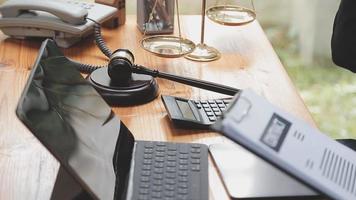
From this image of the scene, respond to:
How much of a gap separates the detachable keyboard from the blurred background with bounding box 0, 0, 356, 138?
870 millimetres

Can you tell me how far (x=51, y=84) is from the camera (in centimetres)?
→ 93

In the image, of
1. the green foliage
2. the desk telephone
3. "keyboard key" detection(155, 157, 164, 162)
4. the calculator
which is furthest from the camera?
the green foliage

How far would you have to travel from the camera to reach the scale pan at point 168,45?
1.36 metres

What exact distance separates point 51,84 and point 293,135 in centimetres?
40

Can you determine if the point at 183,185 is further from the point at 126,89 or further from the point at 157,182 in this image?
the point at 126,89

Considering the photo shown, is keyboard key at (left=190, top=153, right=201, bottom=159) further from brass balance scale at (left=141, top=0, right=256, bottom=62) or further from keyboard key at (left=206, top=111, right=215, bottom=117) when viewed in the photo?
brass balance scale at (left=141, top=0, right=256, bottom=62)

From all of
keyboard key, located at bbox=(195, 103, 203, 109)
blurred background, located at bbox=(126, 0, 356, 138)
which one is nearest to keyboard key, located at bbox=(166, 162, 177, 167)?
keyboard key, located at bbox=(195, 103, 203, 109)

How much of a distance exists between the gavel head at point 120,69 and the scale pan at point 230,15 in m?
0.33

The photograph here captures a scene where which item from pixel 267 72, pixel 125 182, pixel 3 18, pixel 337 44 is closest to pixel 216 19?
pixel 267 72

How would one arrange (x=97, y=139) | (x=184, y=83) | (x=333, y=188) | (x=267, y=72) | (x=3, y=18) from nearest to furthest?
(x=333, y=188)
(x=97, y=139)
(x=184, y=83)
(x=267, y=72)
(x=3, y=18)

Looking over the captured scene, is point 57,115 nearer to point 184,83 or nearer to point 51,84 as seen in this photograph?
point 51,84

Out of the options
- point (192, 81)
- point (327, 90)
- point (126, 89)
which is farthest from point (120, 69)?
point (327, 90)

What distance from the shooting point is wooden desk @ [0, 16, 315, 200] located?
102cm

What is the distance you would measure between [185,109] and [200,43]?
334mm
